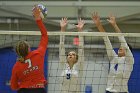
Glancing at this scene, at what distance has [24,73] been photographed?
3.93 m

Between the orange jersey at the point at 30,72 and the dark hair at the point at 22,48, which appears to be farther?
the orange jersey at the point at 30,72

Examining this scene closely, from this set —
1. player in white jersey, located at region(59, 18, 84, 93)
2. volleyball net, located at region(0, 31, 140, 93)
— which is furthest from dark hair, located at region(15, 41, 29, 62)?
volleyball net, located at region(0, 31, 140, 93)

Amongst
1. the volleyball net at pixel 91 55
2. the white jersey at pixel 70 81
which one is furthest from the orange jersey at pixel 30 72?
the volleyball net at pixel 91 55

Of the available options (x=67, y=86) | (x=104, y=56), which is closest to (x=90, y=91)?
(x=104, y=56)

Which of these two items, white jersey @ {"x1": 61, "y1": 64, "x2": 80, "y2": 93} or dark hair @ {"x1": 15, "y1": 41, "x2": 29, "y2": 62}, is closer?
dark hair @ {"x1": 15, "y1": 41, "x2": 29, "y2": 62}

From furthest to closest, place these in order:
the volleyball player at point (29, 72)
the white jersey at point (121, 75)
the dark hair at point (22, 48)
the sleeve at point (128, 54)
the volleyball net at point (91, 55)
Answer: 1. the volleyball net at point (91, 55)
2. the white jersey at point (121, 75)
3. the sleeve at point (128, 54)
4. the volleyball player at point (29, 72)
5. the dark hair at point (22, 48)

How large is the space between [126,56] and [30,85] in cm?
171

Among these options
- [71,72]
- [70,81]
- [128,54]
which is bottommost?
[70,81]

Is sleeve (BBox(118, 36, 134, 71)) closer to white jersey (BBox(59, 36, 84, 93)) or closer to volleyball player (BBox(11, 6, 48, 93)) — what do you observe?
white jersey (BBox(59, 36, 84, 93))

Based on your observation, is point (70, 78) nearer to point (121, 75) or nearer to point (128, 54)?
point (121, 75)

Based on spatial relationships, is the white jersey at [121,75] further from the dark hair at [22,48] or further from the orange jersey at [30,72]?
the dark hair at [22,48]

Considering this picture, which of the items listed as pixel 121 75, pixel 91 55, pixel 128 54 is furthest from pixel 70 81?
pixel 91 55

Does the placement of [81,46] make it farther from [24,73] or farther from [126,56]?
[24,73]

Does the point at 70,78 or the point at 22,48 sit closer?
the point at 22,48
